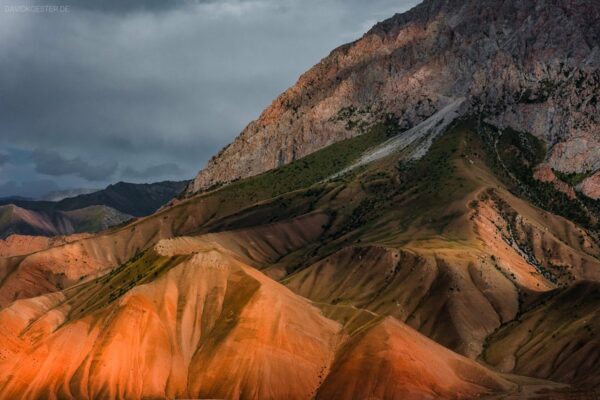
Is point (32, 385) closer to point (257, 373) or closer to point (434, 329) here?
point (257, 373)

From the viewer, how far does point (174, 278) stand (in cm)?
17025

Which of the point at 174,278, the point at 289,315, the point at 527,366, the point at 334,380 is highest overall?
the point at 174,278

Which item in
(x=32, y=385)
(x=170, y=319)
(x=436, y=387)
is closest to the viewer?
(x=436, y=387)

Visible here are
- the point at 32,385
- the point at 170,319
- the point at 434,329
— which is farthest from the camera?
the point at 434,329

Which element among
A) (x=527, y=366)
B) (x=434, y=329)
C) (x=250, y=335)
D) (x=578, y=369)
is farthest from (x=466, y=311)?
(x=250, y=335)

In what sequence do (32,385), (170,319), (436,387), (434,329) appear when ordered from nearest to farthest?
1. (436,387)
2. (32,385)
3. (170,319)
4. (434,329)

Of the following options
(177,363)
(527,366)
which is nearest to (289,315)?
(177,363)

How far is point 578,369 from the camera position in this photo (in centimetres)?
14900

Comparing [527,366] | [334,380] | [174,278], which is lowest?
[527,366]

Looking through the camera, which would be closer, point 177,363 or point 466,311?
point 177,363

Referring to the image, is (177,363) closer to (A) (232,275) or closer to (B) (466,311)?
(A) (232,275)

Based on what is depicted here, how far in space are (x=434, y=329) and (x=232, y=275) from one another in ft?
162

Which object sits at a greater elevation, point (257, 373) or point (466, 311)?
point (257, 373)

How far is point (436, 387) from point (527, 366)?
1193 inches
